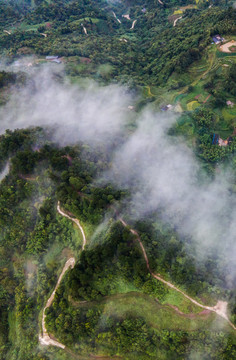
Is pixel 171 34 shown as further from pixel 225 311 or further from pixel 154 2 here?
pixel 225 311

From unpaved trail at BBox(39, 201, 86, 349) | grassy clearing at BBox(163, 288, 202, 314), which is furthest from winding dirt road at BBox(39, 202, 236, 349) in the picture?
grassy clearing at BBox(163, 288, 202, 314)

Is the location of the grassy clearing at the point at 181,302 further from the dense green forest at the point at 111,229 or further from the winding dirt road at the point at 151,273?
the winding dirt road at the point at 151,273

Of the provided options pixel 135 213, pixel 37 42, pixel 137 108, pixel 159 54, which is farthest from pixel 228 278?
pixel 37 42

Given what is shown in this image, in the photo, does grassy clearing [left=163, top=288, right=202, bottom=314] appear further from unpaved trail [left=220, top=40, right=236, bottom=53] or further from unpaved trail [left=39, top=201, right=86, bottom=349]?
unpaved trail [left=220, top=40, right=236, bottom=53]

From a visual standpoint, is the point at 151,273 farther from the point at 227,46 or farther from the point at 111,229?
the point at 227,46

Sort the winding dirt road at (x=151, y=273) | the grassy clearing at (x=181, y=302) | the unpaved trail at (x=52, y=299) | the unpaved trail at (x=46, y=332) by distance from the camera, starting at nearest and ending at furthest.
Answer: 1. the winding dirt road at (x=151, y=273)
2. the grassy clearing at (x=181, y=302)
3. the unpaved trail at (x=46, y=332)
4. the unpaved trail at (x=52, y=299)

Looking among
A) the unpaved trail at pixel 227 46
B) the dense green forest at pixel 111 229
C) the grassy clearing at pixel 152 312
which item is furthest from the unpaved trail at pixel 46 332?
the unpaved trail at pixel 227 46

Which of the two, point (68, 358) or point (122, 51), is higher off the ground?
point (122, 51)

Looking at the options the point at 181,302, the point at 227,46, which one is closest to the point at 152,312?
the point at 181,302
